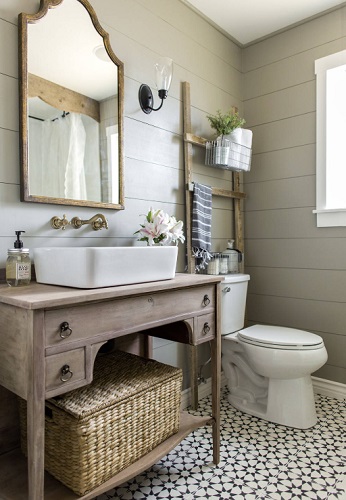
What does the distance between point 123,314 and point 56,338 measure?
0.85 feet

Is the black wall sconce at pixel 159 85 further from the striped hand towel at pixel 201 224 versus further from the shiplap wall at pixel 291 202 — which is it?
the shiplap wall at pixel 291 202

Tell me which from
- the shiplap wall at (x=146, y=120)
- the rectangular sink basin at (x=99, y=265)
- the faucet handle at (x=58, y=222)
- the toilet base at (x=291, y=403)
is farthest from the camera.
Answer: the toilet base at (x=291, y=403)

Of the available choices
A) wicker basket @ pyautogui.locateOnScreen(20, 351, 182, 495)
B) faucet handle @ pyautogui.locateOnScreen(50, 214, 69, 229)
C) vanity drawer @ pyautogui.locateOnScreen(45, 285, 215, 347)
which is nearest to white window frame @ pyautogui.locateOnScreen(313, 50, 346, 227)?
vanity drawer @ pyautogui.locateOnScreen(45, 285, 215, 347)

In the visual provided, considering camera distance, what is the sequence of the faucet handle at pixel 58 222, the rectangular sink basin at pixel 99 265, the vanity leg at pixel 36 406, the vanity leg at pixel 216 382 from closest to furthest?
the vanity leg at pixel 36 406, the rectangular sink basin at pixel 99 265, the faucet handle at pixel 58 222, the vanity leg at pixel 216 382

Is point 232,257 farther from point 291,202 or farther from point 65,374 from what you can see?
point 65,374

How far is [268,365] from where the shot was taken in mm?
1942

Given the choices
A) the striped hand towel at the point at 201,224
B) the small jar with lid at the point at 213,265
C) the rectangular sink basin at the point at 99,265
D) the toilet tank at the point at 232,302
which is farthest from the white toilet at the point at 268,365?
the rectangular sink basin at the point at 99,265

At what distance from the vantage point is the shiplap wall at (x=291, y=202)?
2336mm

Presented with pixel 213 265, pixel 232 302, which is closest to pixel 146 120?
pixel 213 265

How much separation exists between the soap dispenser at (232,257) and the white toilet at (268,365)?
0.15m

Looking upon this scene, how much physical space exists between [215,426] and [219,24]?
8.22 feet

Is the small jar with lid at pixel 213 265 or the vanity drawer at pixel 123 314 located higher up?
the small jar with lid at pixel 213 265

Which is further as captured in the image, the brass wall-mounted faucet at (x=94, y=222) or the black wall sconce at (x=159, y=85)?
the black wall sconce at (x=159, y=85)

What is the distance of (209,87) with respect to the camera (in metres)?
2.42
